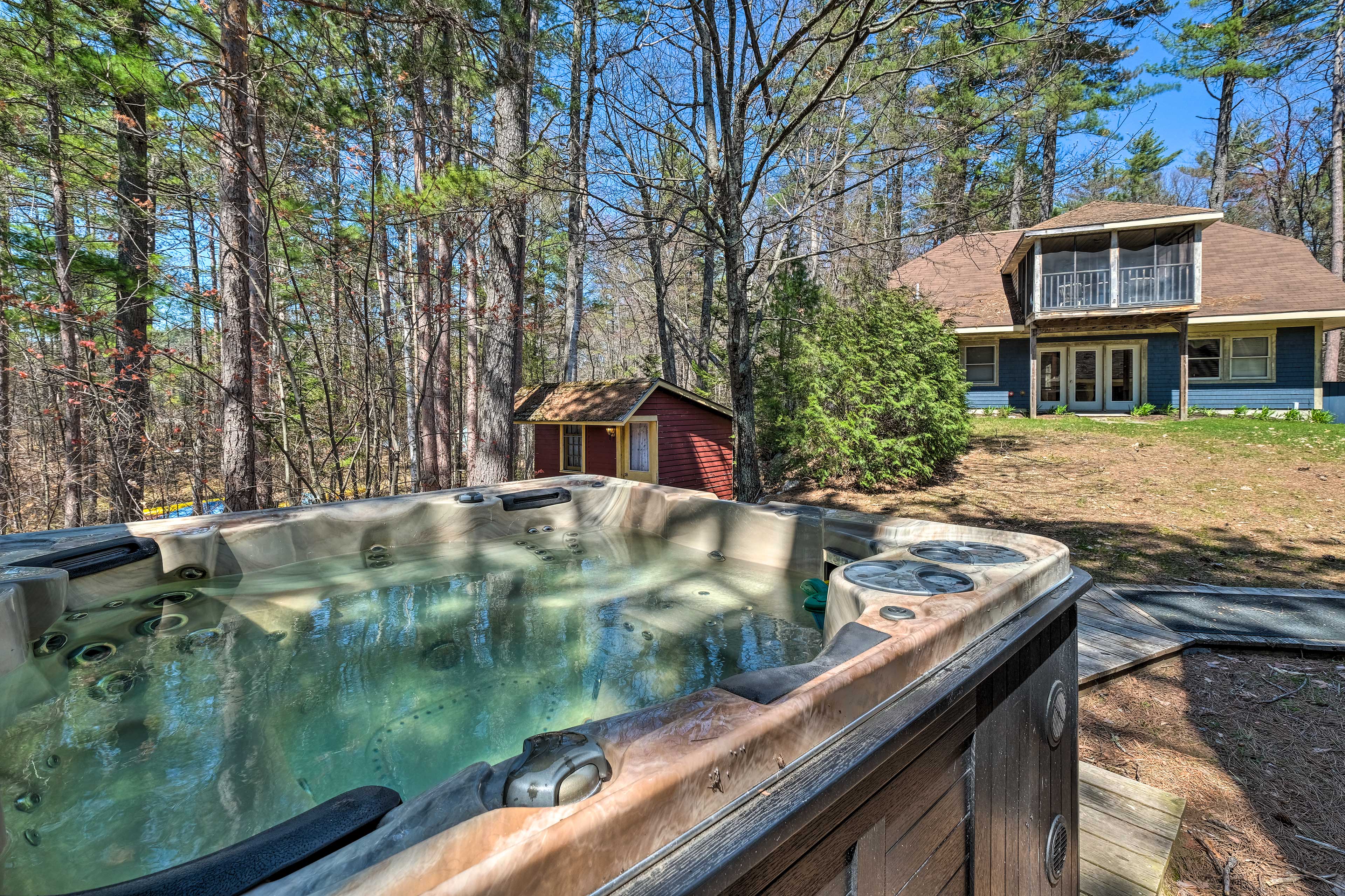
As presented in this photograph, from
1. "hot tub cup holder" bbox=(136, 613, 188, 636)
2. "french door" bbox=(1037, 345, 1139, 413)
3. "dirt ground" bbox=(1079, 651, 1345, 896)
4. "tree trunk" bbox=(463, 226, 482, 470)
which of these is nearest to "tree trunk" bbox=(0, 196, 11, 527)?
"tree trunk" bbox=(463, 226, 482, 470)

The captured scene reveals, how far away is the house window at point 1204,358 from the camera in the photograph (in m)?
11.6

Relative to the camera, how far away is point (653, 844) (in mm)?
627

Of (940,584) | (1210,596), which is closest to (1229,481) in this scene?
(1210,596)

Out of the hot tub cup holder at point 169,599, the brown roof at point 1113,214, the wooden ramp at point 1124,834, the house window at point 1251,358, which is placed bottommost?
the wooden ramp at point 1124,834

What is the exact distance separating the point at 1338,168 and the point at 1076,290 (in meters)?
7.43

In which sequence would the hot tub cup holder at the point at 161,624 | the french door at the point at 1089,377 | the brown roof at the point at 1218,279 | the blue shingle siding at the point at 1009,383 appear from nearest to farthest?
the hot tub cup holder at the point at 161,624
the brown roof at the point at 1218,279
the french door at the point at 1089,377
the blue shingle siding at the point at 1009,383

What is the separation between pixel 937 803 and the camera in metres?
1.00

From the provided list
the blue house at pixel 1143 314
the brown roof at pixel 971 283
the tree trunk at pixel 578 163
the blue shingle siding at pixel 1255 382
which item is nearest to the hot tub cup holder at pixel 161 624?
the tree trunk at pixel 578 163

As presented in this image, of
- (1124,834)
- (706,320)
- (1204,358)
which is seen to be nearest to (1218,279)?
(1204,358)

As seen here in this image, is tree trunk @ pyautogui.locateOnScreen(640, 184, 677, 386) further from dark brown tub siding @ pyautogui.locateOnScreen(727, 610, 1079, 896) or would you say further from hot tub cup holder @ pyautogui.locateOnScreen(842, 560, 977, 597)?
dark brown tub siding @ pyautogui.locateOnScreen(727, 610, 1079, 896)

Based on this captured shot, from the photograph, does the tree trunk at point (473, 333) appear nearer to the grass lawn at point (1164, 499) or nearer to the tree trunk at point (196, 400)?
the tree trunk at point (196, 400)

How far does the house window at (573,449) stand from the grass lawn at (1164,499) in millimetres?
2923

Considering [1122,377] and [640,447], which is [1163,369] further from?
[640,447]

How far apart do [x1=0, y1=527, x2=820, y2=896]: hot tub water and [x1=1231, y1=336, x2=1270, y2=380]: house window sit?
46.2 ft
